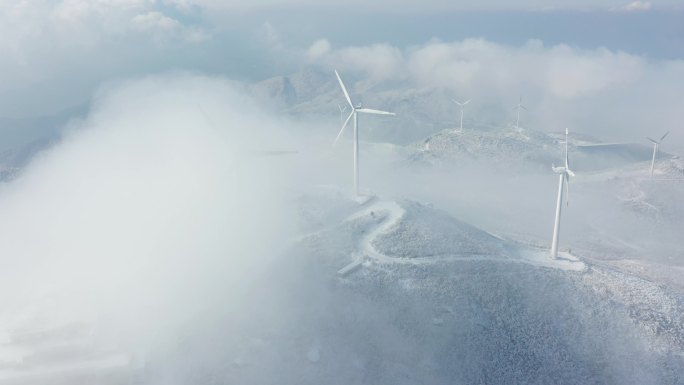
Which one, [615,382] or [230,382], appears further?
[615,382]

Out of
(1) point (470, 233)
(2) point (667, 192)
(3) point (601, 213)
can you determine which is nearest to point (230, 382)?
(1) point (470, 233)

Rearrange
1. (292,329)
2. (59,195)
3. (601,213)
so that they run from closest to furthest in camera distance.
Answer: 1. (292,329)
2. (59,195)
3. (601,213)

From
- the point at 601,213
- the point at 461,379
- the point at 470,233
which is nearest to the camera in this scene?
the point at 461,379

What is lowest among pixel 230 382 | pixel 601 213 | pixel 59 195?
pixel 601 213

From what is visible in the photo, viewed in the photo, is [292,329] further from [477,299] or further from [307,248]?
[477,299]

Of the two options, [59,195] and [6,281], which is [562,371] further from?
[59,195]

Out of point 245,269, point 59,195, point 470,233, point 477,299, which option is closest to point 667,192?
point 470,233

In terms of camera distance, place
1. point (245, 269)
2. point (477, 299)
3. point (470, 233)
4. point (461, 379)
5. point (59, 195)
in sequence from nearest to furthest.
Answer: point (461, 379) < point (477, 299) < point (245, 269) < point (470, 233) < point (59, 195)

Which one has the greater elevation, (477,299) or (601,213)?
(477,299)

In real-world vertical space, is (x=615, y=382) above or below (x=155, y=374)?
below
